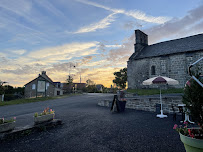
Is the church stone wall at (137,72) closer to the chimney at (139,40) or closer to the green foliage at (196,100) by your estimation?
the chimney at (139,40)

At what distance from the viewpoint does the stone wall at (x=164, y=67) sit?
1939 cm

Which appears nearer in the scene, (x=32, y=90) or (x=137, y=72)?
(x=137, y=72)

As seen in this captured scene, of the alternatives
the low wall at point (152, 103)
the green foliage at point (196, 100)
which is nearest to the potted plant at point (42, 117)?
the green foliage at point (196, 100)

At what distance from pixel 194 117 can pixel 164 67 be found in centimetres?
2078

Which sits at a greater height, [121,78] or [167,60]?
[167,60]

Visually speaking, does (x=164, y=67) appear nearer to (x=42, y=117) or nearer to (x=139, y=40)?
(x=139, y=40)

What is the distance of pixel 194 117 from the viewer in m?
3.14

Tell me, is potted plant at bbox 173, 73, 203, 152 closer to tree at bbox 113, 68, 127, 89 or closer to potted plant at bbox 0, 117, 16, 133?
potted plant at bbox 0, 117, 16, 133

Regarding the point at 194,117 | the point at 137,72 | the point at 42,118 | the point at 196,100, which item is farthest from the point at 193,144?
the point at 137,72

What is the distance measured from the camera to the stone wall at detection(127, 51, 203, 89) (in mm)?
19391

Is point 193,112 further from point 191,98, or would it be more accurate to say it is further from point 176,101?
point 176,101

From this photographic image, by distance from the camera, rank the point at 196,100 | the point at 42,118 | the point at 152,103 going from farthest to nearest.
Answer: the point at 152,103 < the point at 42,118 < the point at 196,100

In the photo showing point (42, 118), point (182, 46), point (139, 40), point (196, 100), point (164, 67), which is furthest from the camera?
point (139, 40)

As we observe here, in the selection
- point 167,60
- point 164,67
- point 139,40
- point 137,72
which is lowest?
point 137,72
